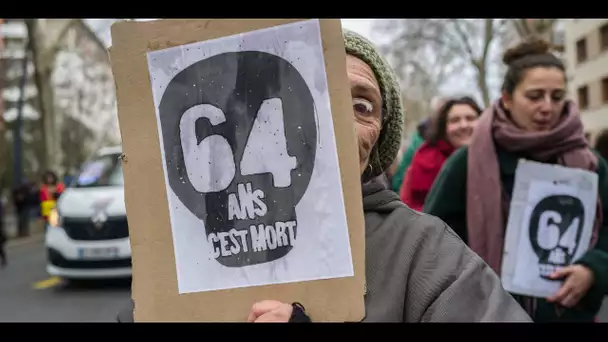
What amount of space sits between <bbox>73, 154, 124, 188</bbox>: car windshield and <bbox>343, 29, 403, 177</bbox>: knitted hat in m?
6.62

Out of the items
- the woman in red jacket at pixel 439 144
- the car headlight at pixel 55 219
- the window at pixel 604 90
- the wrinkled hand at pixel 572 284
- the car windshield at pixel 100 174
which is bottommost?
the wrinkled hand at pixel 572 284

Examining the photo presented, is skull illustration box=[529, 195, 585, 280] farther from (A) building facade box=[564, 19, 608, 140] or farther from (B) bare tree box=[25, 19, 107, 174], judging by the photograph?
(A) building facade box=[564, 19, 608, 140]

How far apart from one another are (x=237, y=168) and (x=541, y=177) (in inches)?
53.9

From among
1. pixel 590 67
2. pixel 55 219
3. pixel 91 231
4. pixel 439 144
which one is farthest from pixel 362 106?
pixel 590 67

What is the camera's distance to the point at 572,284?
7.32 feet

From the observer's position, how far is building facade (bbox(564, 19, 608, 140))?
96.8 feet

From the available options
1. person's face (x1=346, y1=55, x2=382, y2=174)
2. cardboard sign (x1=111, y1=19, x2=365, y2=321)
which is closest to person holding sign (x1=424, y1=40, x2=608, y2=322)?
person's face (x1=346, y1=55, x2=382, y2=174)

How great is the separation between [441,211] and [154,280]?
56.6 inches

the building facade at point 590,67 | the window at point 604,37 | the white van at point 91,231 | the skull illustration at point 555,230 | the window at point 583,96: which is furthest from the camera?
the window at point 583,96

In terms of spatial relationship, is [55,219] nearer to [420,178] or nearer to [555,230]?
[420,178]

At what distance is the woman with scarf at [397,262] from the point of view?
119 cm

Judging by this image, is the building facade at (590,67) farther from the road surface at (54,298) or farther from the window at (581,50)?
the road surface at (54,298)

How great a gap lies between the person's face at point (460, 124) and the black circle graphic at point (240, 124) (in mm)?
2346

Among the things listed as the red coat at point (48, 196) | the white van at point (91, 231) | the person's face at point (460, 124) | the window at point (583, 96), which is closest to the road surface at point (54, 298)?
the white van at point (91, 231)
